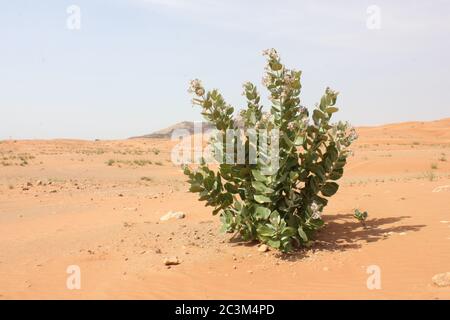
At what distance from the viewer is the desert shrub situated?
599 cm

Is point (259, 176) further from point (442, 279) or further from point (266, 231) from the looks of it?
point (442, 279)

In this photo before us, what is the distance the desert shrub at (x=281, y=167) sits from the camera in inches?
236

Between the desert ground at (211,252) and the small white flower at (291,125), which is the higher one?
the small white flower at (291,125)

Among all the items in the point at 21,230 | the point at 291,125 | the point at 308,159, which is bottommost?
the point at 21,230

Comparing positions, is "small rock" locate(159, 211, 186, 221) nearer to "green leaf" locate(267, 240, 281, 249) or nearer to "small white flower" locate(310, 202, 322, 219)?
"green leaf" locate(267, 240, 281, 249)

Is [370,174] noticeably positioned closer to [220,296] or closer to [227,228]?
[227,228]

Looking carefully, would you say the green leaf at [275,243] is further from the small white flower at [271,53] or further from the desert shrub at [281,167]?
the small white flower at [271,53]

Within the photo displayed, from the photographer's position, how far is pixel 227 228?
6539 millimetres

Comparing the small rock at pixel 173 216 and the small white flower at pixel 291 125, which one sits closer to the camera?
the small white flower at pixel 291 125

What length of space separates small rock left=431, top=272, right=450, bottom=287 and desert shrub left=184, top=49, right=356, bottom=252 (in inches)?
61.2

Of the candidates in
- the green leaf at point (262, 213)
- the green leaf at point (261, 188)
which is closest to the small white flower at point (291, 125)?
the green leaf at point (261, 188)

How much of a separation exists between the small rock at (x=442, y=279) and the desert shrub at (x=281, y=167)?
61.2 inches

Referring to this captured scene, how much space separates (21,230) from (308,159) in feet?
17.9
